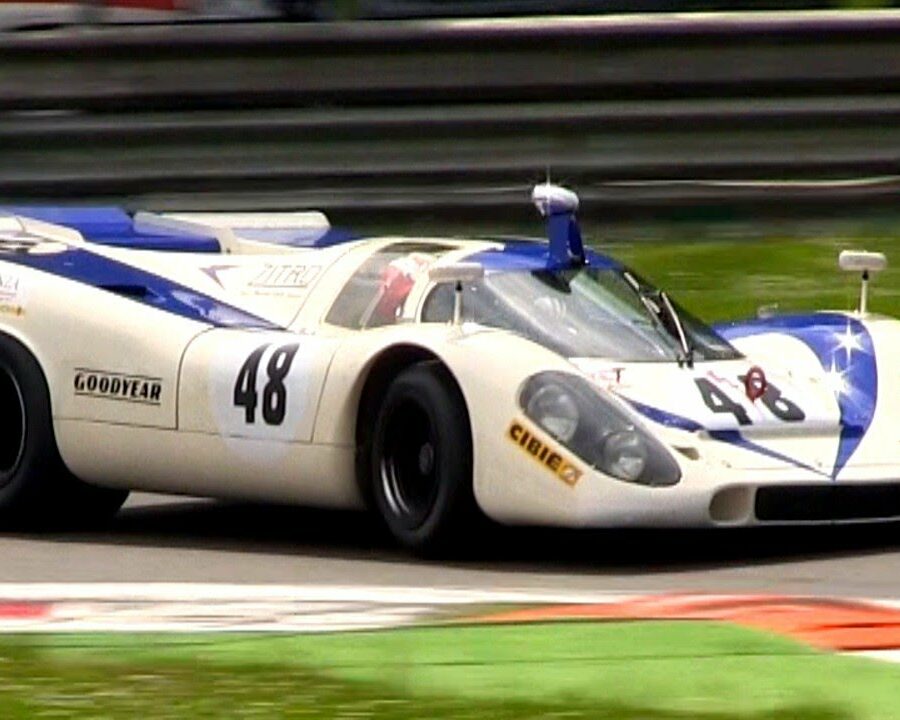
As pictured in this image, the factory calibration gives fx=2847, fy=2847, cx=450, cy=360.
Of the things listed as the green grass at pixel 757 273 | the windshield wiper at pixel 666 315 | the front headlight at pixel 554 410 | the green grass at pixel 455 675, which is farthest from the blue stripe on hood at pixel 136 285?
the green grass at pixel 757 273

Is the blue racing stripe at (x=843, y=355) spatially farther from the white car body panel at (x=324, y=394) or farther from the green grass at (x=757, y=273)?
the green grass at (x=757, y=273)

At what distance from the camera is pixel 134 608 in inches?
284

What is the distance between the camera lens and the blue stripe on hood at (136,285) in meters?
9.31

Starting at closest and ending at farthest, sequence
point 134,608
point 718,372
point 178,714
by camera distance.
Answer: point 178,714, point 134,608, point 718,372

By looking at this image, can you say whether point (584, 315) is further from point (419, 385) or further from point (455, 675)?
point (455, 675)

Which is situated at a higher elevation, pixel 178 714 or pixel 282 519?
pixel 178 714

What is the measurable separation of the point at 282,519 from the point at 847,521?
91.9 inches

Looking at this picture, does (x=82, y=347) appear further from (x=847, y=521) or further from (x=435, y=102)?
(x=435, y=102)

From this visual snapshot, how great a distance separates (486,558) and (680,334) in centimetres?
96

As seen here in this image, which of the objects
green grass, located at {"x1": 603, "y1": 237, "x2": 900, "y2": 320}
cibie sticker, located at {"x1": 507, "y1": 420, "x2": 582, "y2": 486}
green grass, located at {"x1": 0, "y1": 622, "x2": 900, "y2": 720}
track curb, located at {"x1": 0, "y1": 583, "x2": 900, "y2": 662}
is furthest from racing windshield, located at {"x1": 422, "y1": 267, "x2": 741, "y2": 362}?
green grass, located at {"x1": 603, "y1": 237, "x2": 900, "y2": 320}

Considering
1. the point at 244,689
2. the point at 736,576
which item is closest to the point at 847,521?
the point at 736,576

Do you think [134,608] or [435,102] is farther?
[435,102]

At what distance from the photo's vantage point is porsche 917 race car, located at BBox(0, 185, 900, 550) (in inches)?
321

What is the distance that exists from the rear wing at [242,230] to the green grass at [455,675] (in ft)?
11.7
